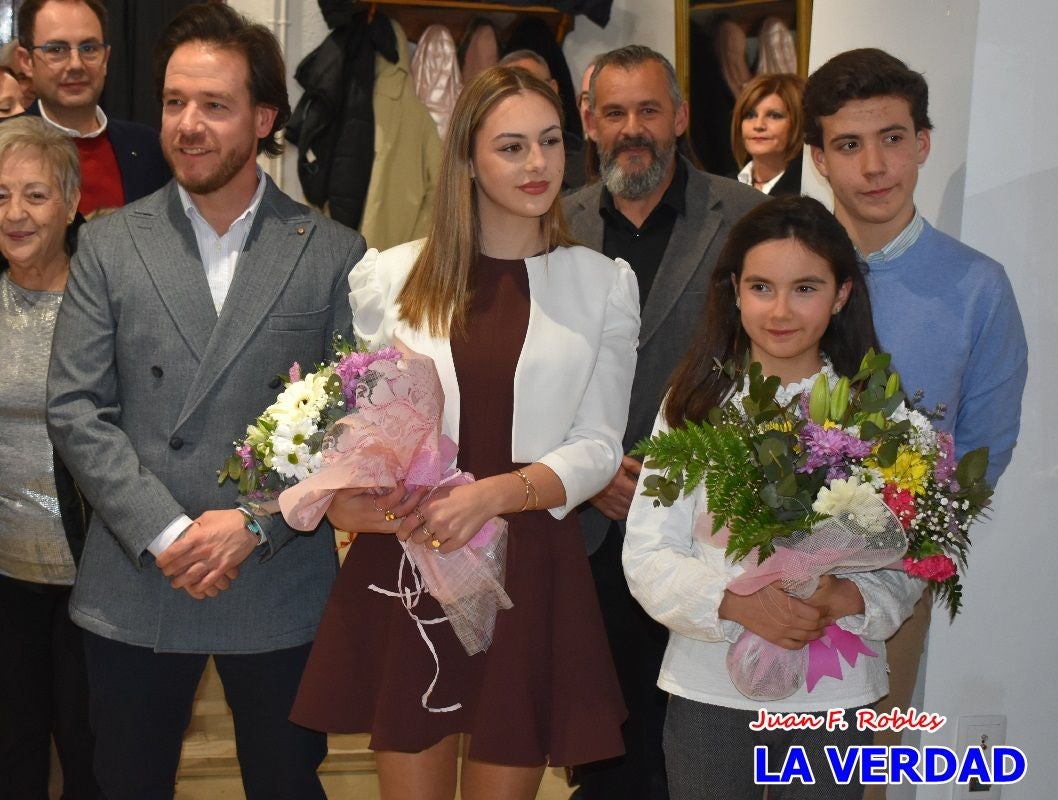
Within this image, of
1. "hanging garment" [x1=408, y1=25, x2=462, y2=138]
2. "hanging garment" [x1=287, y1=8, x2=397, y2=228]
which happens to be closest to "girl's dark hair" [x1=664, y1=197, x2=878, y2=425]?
"hanging garment" [x1=287, y1=8, x2=397, y2=228]

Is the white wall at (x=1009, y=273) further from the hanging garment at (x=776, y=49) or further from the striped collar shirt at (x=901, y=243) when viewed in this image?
the hanging garment at (x=776, y=49)

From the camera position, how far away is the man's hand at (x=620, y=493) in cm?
297

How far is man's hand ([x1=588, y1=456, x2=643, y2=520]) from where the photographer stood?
2.97 metres

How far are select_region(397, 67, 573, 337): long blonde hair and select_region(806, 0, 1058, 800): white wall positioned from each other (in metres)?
0.94

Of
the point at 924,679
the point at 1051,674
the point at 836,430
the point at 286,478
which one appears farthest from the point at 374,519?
the point at 1051,674

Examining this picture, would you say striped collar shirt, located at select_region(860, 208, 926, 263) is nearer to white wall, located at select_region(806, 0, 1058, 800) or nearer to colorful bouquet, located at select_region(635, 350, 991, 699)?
white wall, located at select_region(806, 0, 1058, 800)

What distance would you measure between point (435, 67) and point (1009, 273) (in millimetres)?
3432

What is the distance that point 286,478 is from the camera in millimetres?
2484

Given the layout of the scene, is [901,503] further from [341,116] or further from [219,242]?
[341,116]

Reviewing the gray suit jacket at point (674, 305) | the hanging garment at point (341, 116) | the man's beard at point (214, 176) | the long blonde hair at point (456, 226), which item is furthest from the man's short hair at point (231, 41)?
the hanging garment at point (341, 116)

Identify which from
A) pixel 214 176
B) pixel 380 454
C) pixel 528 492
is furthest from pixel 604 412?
pixel 214 176

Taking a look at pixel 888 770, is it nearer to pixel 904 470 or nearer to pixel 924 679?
pixel 924 679

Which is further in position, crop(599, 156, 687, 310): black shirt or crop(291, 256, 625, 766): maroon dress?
crop(599, 156, 687, 310): black shirt

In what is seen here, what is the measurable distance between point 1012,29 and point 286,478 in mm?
1833
